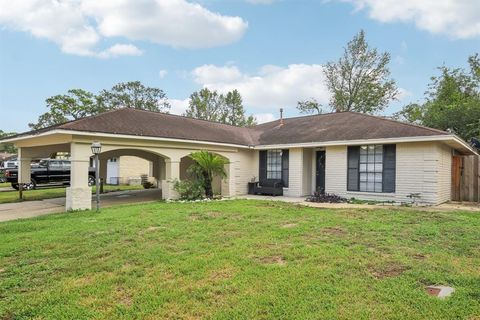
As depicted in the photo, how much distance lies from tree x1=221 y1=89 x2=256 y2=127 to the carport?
919 inches

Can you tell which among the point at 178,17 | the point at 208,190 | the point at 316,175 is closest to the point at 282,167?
the point at 316,175

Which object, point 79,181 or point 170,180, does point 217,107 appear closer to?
point 170,180

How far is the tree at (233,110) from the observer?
42.1 metres

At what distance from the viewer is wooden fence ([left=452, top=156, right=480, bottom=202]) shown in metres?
13.3

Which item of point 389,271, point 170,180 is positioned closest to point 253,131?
point 170,180

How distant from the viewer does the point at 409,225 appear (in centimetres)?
758

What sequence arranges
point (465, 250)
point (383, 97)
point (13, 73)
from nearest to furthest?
point (465, 250) → point (13, 73) → point (383, 97)

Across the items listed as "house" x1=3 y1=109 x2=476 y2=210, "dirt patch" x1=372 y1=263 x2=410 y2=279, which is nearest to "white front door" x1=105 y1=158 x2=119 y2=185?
"house" x1=3 y1=109 x2=476 y2=210

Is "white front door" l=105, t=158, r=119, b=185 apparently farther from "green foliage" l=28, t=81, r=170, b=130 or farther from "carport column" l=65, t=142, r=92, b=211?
"carport column" l=65, t=142, r=92, b=211

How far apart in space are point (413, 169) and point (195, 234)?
9.44 meters

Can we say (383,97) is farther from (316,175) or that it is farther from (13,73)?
(13,73)

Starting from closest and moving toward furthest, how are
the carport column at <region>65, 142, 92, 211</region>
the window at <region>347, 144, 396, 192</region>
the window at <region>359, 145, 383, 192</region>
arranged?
the carport column at <region>65, 142, 92, 211</region> → the window at <region>347, 144, 396, 192</region> → the window at <region>359, 145, 383, 192</region>

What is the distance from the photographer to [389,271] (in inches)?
175

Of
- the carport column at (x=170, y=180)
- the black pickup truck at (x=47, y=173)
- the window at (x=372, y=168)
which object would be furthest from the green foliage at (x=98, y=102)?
the window at (x=372, y=168)
